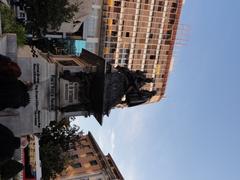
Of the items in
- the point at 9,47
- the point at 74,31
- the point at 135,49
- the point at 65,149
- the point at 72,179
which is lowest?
the point at 72,179

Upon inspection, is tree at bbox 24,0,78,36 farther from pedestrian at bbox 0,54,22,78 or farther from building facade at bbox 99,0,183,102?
building facade at bbox 99,0,183,102

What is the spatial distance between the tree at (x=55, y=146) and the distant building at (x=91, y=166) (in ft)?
29.1

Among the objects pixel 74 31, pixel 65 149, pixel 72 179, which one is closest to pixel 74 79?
pixel 65 149

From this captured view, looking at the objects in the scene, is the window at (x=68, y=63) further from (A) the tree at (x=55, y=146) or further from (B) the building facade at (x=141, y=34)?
(B) the building facade at (x=141, y=34)

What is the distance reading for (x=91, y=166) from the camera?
4941cm

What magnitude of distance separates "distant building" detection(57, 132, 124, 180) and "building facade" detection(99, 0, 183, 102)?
41.5 ft

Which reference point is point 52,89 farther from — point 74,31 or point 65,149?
point 74,31

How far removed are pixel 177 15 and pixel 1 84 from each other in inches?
1925

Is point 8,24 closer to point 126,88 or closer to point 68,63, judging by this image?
point 68,63

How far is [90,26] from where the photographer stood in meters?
49.5

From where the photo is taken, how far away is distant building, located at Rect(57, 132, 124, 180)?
1866 inches

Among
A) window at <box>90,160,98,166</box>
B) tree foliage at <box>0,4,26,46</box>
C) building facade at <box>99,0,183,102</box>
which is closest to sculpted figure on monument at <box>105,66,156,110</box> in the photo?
tree foliage at <box>0,4,26,46</box>

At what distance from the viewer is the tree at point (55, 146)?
113 ft

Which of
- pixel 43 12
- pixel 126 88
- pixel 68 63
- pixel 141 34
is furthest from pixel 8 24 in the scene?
pixel 141 34
